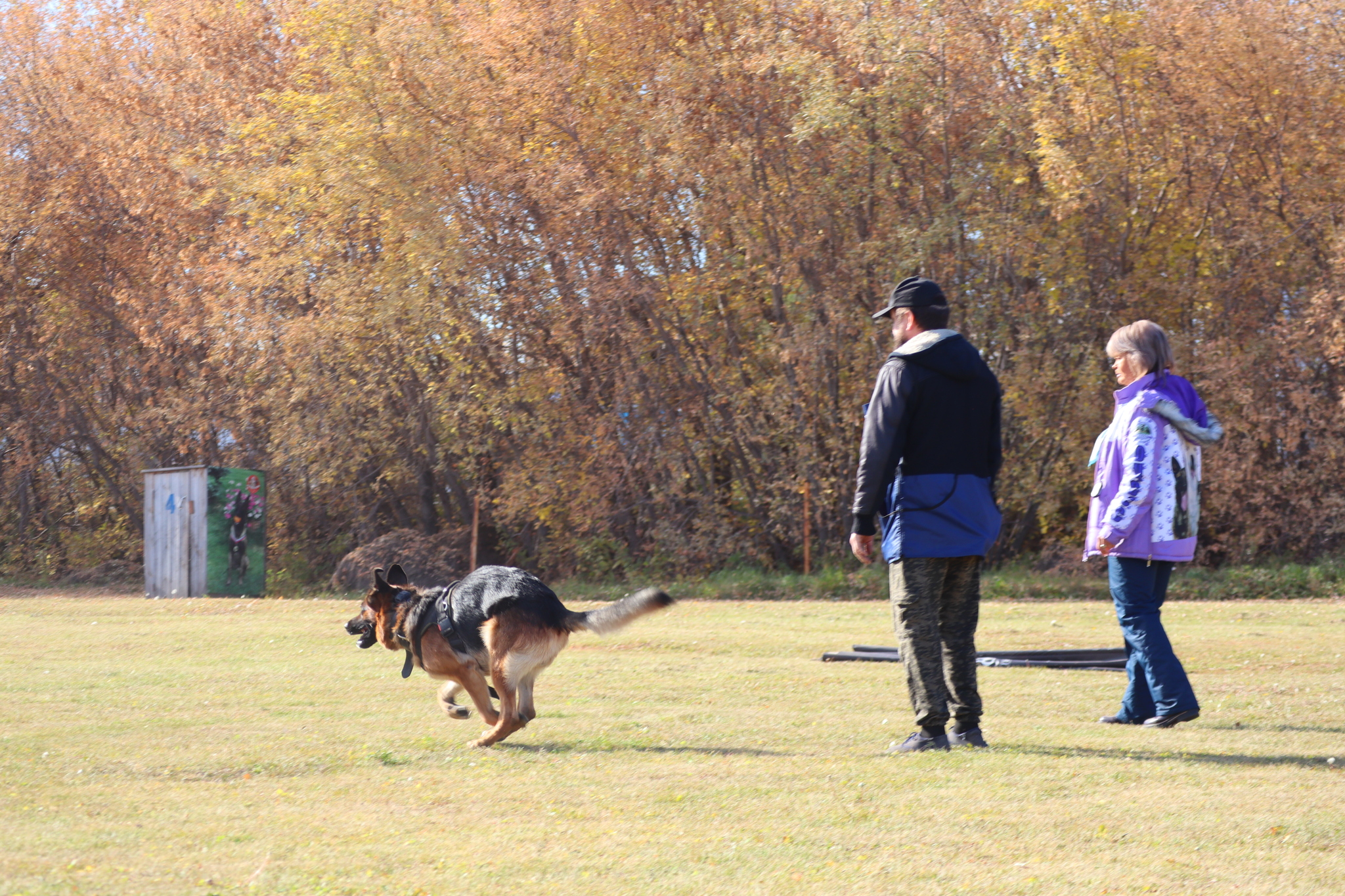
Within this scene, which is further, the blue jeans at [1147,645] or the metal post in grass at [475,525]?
the metal post in grass at [475,525]

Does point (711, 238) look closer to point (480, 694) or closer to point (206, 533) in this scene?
point (206, 533)

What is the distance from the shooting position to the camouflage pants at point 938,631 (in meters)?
5.73

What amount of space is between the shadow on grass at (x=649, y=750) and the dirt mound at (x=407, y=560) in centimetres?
1341

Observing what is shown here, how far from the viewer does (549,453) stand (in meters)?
20.3

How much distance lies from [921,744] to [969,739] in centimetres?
23

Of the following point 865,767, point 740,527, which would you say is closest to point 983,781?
point 865,767

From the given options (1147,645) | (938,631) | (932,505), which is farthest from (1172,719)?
(932,505)

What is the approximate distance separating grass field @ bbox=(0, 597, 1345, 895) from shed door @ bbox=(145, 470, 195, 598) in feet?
34.5

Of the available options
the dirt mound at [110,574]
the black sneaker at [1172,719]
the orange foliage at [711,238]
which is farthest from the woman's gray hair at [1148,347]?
the dirt mound at [110,574]

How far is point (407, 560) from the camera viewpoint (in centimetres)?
2017

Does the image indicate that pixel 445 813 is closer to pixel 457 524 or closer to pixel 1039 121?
pixel 1039 121

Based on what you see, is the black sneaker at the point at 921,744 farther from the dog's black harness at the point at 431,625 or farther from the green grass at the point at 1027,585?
the green grass at the point at 1027,585

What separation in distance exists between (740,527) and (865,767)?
574 inches

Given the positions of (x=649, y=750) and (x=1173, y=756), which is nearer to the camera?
(x=1173, y=756)
